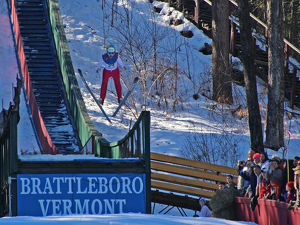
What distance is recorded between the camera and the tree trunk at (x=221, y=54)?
2416 centimetres

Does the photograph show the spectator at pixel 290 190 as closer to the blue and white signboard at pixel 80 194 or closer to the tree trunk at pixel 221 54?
the blue and white signboard at pixel 80 194

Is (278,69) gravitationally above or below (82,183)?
above

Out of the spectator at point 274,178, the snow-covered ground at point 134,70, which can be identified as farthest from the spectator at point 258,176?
the snow-covered ground at point 134,70

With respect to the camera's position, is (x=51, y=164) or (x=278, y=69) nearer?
(x=51, y=164)

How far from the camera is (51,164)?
11977mm

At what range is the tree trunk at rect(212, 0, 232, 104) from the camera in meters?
24.2

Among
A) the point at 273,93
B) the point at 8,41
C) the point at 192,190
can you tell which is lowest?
the point at 192,190

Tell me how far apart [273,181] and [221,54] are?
14289mm

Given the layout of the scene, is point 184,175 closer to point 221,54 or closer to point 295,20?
point 221,54

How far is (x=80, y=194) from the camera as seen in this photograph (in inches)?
466

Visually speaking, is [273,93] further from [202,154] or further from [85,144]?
[85,144]

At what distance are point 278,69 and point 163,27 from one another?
10.1 m

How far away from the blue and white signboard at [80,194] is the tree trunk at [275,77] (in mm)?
9133

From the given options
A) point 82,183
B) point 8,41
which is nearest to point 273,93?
point 8,41
